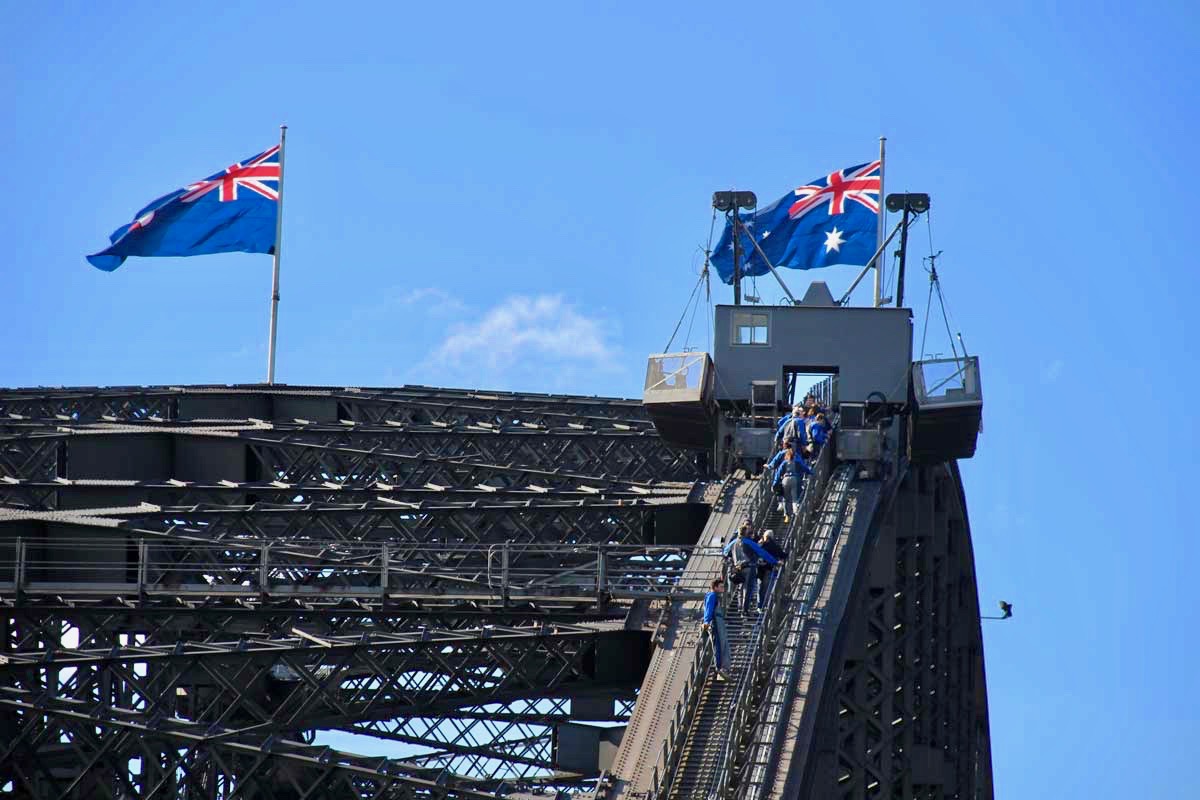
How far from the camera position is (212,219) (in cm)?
8056

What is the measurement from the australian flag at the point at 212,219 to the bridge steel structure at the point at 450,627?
50.8 ft

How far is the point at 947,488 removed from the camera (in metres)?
56.7

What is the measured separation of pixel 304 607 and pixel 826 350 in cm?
1558

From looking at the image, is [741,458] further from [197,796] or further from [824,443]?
[197,796]

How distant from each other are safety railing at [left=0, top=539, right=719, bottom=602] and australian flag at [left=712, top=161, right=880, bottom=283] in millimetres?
14732

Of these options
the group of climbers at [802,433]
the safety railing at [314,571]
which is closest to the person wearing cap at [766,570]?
the safety railing at [314,571]

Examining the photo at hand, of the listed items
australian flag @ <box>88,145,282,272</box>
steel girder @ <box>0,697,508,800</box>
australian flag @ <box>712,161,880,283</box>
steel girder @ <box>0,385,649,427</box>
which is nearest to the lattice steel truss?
steel girder @ <box>0,697,508,800</box>

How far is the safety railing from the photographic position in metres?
39.9

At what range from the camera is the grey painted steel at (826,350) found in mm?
51250

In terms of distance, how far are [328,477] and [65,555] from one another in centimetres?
1732

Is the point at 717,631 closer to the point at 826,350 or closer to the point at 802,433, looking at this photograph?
the point at 802,433

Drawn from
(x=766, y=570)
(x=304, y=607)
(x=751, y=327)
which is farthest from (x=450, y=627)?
(x=751, y=327)

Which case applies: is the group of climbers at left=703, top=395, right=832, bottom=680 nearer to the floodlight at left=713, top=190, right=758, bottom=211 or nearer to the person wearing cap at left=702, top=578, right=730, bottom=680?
the person wearing cap at left=702, top=578, right=730, bottom=680

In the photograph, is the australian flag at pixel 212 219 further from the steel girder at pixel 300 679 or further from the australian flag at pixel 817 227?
the steel girder at pixel 300 679
